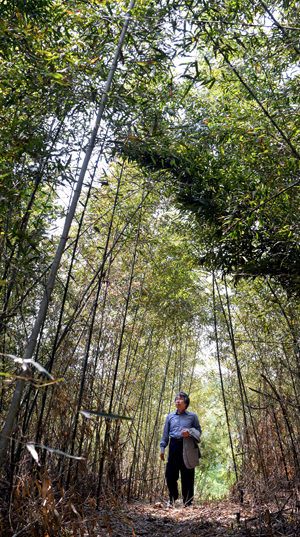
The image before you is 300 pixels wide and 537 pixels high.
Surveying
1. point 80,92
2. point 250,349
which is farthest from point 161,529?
point 250,349

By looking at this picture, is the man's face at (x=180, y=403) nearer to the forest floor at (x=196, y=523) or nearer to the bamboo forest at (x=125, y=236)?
the bamboo forest at (x=125, y=236)

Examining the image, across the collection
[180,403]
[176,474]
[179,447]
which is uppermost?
[180,403]

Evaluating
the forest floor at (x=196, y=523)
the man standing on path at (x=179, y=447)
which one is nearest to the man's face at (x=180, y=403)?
the man standing on path at (x=179, y=447)

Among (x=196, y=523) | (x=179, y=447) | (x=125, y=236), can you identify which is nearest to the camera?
(x=196, y=523)

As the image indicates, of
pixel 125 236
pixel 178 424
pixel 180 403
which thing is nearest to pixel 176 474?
pixel 178 424

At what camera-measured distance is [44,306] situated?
1.51m

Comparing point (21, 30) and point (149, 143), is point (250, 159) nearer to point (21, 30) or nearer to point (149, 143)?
point (149, 143)

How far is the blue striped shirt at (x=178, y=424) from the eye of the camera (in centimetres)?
348

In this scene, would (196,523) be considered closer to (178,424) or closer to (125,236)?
(178,424)

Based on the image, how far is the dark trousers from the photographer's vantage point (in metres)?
3.36

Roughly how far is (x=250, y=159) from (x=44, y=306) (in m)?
2.39

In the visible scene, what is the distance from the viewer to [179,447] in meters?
3.46

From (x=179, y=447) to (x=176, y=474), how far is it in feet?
0.88

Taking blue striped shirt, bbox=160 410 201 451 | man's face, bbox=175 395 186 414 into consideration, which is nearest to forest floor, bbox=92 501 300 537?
blue striped shirt, bbox=160 410 201 451
